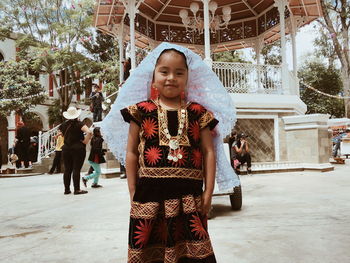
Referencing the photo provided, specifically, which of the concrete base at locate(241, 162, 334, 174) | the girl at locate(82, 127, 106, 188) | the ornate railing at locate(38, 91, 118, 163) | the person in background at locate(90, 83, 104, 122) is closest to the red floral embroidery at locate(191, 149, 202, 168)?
the girl at locate(82, 127, 106, 188)

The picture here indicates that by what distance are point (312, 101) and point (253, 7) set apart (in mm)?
13932

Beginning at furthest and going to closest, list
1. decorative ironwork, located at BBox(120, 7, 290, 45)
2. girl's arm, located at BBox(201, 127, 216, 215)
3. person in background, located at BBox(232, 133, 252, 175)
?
decorative ironwork, located at BBox(120, 7, 290, 45) < person in background, located at BBox(232, 133, 252, 175) < girl's arm, located at BBox(201, 127, 216, 215)

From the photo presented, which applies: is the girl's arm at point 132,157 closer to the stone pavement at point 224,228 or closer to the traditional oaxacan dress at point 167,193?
the traditional oaxacan dress at point 167,193

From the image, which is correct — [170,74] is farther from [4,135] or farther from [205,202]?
[4,135]

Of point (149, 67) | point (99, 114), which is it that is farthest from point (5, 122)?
point (149, 67)

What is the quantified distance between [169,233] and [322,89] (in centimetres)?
2696

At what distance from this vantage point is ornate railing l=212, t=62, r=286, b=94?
10.5m

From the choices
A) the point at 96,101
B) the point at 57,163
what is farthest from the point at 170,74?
the point at 57,163

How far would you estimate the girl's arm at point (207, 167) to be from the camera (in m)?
1.76

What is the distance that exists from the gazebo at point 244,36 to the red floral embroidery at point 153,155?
27.7 feet

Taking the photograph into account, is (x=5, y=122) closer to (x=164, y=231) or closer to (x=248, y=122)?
(x=248, y=122)

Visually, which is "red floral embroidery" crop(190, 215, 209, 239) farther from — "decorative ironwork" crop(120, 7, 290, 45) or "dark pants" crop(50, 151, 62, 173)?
"decorative ironwork" crop(120, 7, 290, 45)

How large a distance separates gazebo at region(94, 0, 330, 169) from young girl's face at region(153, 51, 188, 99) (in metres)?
8.27

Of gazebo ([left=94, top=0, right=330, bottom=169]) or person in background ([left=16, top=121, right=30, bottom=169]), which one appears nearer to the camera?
gazebo ([left=94, top=0, right=330, bottom=169])
